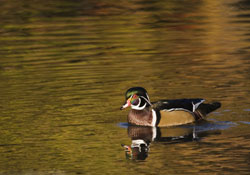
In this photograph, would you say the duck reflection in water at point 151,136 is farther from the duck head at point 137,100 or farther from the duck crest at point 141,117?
the duck head at point 137,100

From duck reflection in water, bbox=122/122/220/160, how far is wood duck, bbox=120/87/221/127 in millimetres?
132

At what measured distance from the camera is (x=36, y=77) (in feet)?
70.0

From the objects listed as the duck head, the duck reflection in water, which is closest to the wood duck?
the duck head

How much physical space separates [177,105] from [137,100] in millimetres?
751

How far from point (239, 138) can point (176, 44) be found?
39.2ft

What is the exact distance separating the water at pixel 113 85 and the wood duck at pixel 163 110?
0.23 metres

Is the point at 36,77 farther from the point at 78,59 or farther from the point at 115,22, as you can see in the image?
the point at 115,22

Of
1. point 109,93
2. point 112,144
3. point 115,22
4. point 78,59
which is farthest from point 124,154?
point 115,22

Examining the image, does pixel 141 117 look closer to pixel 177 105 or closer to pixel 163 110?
pixel 163 110

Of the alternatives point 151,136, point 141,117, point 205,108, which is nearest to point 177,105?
point 205,108

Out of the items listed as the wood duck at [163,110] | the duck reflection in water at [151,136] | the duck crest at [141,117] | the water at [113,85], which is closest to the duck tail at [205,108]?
the wood duck at [163,110]

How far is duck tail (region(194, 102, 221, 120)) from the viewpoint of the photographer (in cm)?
1672

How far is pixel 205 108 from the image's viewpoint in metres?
16.8

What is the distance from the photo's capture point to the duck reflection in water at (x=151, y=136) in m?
14.6
